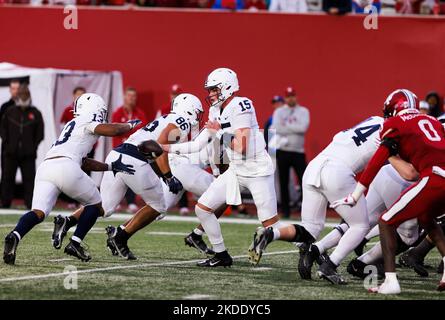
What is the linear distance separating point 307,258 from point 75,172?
2.15m

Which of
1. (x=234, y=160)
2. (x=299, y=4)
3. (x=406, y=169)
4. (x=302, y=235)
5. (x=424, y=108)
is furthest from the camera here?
(x=299, y=4)

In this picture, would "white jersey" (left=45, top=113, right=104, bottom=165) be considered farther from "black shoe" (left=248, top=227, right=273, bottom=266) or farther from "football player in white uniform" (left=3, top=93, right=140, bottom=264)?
"black shoe" (left=248, top=227, right=273, bottom=266)

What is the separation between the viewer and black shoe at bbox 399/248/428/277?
8555mm

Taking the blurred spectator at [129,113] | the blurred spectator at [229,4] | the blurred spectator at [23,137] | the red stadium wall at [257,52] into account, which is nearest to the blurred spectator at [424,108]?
the red stadium wall at [257,52]

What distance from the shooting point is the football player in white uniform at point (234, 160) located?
8.37 metres

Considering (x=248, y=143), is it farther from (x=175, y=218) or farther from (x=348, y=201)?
(x=175, y=218)

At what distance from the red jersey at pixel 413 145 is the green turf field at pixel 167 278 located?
90cm

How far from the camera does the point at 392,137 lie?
714 cm

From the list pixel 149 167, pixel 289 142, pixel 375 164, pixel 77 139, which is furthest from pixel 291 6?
pixel 375 164

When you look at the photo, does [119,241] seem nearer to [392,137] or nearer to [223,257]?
[223,257]

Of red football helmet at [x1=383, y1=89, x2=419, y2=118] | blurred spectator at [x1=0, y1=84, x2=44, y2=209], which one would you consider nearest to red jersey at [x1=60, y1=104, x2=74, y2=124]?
blurred spectator at [x1=0, y1=84, x2=44, y2=209]

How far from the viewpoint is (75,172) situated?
28.5ft

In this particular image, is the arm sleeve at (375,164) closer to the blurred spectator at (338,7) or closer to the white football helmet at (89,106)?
the white football helmet at (89,106)

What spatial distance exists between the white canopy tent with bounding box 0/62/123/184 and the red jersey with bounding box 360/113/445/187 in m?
8.84
